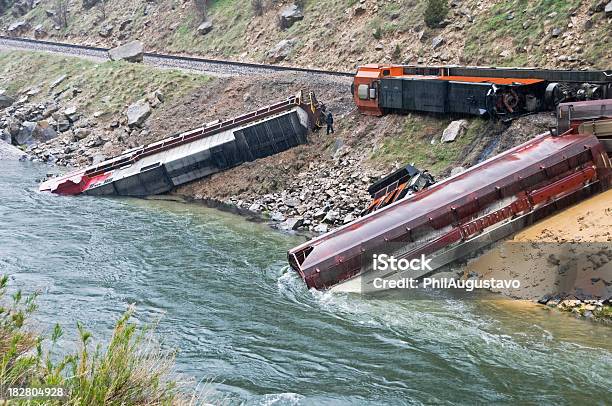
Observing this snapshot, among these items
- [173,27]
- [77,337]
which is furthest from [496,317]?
[173,27]

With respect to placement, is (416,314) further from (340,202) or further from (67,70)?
(67,70)

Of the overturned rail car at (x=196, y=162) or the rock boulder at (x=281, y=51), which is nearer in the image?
the overturned rail car at (x=196, y=162)

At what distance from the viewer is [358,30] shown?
42438mm

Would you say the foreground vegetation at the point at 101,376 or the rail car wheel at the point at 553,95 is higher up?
the foreground vegetation at the point at 101,376

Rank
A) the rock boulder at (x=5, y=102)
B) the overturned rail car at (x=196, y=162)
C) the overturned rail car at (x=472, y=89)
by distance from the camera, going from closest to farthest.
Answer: the overturned rail car at (x=472, y=89)
the overturned rail car at (x=196, y=162)
the rock boulder at (x=5, y=102)

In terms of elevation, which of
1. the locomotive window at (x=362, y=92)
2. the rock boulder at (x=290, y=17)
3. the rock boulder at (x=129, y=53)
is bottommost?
the rock boulder at (x=129, y=53)

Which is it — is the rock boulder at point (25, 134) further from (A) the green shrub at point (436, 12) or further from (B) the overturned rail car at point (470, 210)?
(B) the overturned rail car at point (470, 210)

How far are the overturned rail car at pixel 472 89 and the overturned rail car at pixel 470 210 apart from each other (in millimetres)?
3517

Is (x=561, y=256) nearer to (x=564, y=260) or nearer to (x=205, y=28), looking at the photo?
(x=564, y=260)

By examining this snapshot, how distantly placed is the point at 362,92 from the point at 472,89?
19.7 ft

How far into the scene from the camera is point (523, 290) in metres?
18.2

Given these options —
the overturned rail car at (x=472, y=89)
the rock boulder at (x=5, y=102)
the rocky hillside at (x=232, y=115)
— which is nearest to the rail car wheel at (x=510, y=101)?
the overturned rail car at (x=472, y=89)

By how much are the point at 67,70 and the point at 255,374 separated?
44.9 meters

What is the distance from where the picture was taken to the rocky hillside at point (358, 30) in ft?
103
